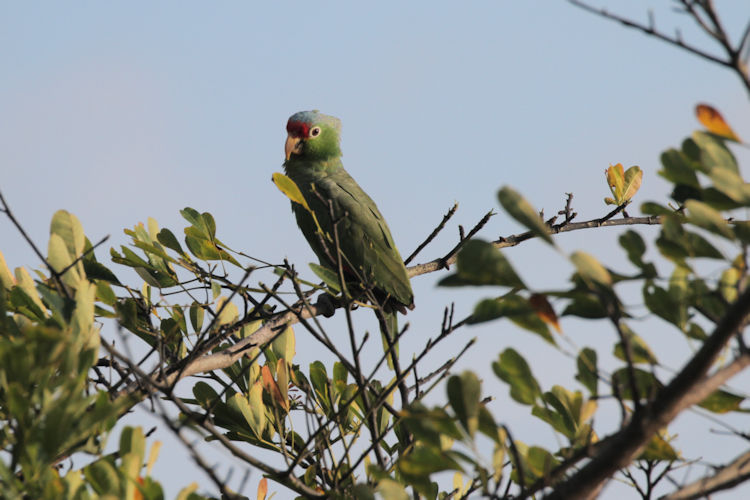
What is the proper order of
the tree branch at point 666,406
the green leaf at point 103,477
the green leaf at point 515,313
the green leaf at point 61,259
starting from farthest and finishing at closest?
the green leaf at point 61,259
the green leaf at point 103,477
the green leaf at point 515,313
the tree branch at point 666,406

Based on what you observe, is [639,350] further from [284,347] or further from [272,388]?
[284,347]

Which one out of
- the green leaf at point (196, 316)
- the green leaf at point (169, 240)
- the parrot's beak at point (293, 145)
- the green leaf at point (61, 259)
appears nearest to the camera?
the green leaf at point (61, 259)

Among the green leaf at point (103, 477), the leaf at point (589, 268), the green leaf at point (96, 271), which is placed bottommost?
the green leaf at point (103, 477)

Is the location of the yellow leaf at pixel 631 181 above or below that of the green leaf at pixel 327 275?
above

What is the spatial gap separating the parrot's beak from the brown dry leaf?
4.89 meters

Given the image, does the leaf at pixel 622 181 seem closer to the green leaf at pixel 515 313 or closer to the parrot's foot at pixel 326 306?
the parrot's foot at pixel 326 306

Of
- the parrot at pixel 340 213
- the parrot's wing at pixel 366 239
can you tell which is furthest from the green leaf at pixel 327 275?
the parrot's wing at pixel 366 239

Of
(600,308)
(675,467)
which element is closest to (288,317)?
(675,467)

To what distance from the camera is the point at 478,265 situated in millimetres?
1293

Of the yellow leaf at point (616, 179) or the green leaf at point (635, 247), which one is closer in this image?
the green leaf at point (635, 247)

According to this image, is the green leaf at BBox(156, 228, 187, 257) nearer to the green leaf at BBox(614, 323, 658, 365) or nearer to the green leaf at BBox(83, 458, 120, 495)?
the green leaf at BBox(83, 458, 120, 495)

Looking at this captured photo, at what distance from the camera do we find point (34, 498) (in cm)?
159

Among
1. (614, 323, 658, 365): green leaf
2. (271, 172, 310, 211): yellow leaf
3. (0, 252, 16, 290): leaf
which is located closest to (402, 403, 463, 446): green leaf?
(614, 323, 658, 365): green leaf

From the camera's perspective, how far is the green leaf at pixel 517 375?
157 centimetres
